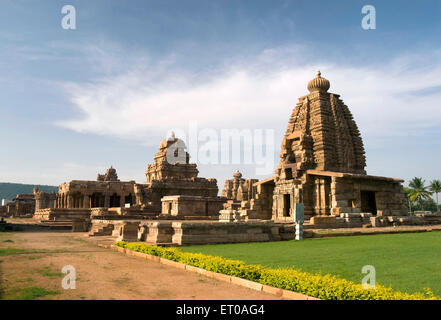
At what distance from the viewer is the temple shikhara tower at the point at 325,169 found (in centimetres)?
2370

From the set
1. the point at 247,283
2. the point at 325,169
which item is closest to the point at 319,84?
the point at 325,169

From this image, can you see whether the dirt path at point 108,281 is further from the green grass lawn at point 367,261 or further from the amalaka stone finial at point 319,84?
the amalaka stone finial at point 319,84

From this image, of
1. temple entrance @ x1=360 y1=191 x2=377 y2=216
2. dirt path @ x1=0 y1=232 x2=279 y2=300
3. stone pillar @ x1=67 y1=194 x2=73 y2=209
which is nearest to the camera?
dirt path @ x1=0 y1=232 x2=279 y2=300

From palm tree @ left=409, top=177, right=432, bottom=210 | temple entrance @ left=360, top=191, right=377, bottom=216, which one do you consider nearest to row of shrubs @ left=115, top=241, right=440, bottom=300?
temple entrance @ left=360, top=191, right=377, bottom=216

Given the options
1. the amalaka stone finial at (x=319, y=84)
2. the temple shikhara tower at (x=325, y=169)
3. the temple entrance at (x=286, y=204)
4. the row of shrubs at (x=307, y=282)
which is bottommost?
the row of shrubs at (x=307, y=282)

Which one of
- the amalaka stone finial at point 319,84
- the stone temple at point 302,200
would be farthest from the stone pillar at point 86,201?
the amalaka stone finial at point 319,84

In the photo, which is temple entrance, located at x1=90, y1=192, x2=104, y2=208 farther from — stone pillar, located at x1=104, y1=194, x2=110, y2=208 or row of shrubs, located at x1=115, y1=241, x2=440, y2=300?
row of shrubs, located at x1=115, y1=241, x2=440, y2=300

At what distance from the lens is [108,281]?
6367 mm

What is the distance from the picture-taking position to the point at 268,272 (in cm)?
607

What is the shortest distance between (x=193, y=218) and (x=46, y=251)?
766 inches

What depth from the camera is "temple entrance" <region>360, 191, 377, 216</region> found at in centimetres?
2652

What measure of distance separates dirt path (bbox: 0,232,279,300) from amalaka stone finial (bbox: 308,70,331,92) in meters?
26.6

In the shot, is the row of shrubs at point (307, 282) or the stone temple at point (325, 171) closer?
the row of shrubs at point (307, 282)
